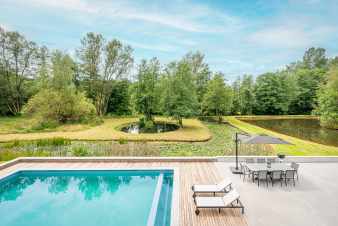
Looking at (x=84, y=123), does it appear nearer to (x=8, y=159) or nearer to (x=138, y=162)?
(x=8, y=159)

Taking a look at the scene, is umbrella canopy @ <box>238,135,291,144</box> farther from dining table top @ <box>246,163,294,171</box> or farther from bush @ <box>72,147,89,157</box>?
bush @ <box>72,147,89,157</box>

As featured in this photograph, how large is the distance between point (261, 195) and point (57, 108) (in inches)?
839

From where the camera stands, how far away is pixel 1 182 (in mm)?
7668

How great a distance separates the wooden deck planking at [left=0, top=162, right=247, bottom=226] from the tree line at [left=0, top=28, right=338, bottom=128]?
13450 millimetres

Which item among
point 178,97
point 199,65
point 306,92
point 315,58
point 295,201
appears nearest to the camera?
point 295,201

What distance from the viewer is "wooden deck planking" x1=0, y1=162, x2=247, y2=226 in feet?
15.9

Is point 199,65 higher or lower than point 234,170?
higher

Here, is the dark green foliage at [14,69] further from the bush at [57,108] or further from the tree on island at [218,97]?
the tree on island at [218,97]

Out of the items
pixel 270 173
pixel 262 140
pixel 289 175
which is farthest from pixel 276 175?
pixel 262 140

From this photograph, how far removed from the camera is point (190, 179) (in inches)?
290

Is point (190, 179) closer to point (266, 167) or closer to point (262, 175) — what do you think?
point (262, 175)

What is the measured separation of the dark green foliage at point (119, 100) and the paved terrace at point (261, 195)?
79.4ft

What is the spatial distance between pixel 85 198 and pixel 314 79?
45068 mm

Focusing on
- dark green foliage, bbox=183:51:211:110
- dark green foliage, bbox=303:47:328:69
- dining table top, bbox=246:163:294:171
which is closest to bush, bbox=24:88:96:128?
dark green foliage, bbox=183:51:211:110
